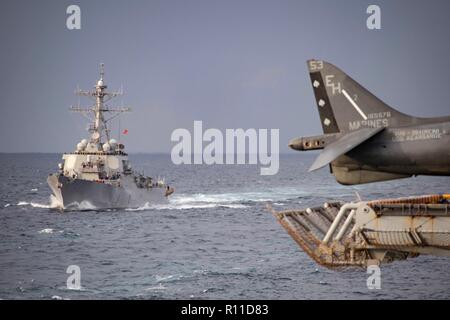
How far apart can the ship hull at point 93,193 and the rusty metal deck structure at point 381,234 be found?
194 ft

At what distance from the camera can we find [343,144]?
2444 cm

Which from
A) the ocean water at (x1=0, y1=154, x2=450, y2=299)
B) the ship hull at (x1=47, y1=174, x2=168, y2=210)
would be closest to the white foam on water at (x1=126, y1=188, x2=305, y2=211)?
the ship hull at (x1=47, y1=174, x2=168, y2=210)

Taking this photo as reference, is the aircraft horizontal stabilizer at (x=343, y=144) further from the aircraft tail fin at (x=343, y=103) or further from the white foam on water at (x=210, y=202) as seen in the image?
the white foam on water at (x=210, y=202)

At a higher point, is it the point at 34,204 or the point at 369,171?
the point at 369,171

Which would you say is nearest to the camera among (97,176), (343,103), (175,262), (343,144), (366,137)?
(366,137)

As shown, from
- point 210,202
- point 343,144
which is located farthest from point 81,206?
point 343,144

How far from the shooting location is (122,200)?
84.6 m

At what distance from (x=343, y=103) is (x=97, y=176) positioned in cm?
5785

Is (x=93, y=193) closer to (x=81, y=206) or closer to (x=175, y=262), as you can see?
(x=81, y=206)

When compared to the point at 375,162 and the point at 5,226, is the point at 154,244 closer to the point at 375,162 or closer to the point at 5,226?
the point at 5,226

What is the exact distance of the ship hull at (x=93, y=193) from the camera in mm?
78750

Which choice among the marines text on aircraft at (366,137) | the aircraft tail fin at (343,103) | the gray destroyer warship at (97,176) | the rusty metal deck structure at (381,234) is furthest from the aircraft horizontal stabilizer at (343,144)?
the gray destroyer warship at (97,176)
